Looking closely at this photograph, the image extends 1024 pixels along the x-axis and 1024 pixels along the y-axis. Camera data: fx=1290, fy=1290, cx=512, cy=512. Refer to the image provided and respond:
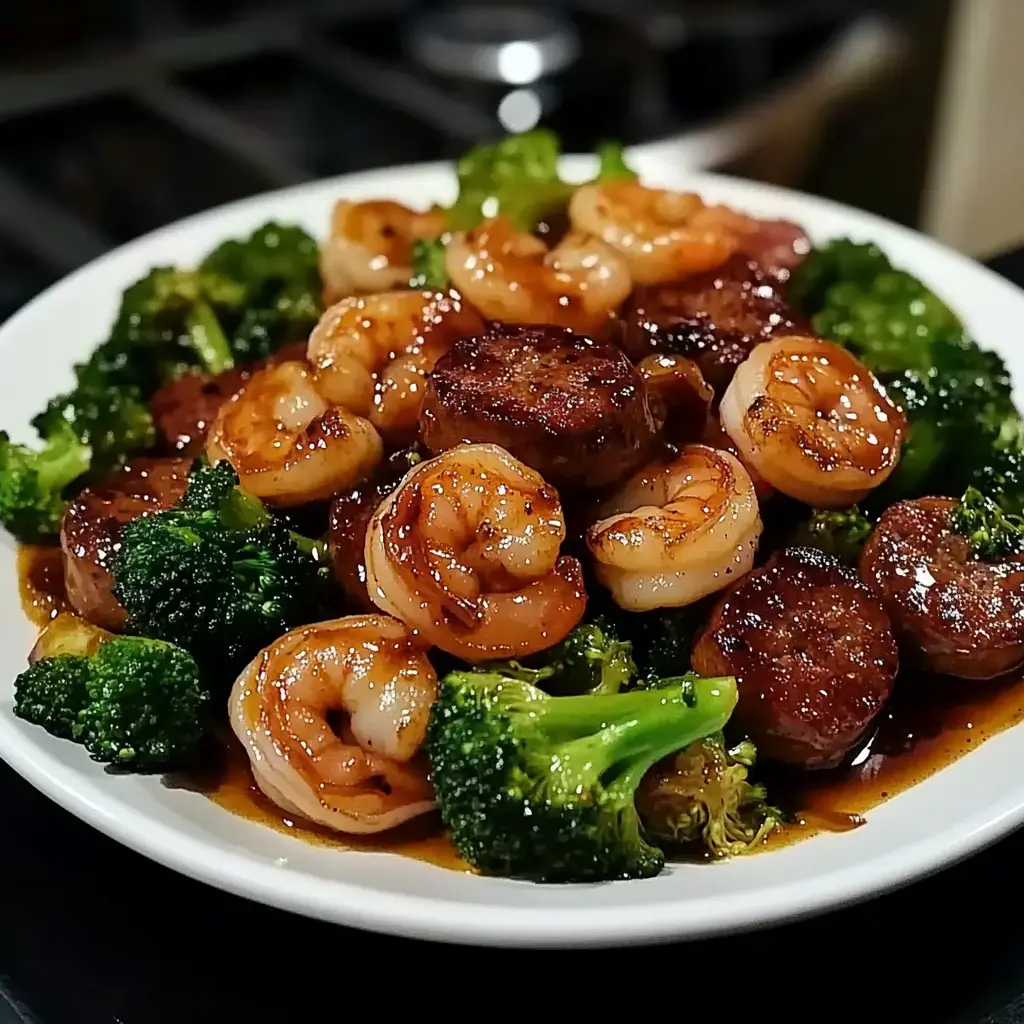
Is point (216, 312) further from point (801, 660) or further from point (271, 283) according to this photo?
point (801, 660)

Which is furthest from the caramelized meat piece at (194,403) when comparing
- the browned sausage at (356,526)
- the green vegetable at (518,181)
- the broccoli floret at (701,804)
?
the broccoli floret at (701,804)

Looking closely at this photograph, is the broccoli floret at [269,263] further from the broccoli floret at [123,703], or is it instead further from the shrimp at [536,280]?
the broccoli floret at [123,703]

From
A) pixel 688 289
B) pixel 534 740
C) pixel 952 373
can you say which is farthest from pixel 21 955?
pixel 952 373

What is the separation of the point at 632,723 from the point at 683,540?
25 centimetres

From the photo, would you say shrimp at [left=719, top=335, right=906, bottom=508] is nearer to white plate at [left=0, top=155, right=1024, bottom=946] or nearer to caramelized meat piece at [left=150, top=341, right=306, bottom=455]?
→ white plate at [left=0, top=155, right=1024, bottom=946]

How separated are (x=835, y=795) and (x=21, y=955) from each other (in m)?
1.06

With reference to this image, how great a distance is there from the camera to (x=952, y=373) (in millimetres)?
2205

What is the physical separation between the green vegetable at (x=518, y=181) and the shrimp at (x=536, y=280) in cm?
42

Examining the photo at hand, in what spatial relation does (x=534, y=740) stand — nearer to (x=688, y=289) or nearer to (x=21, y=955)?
(x=21, y=955)

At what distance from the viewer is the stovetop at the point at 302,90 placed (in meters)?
4.55

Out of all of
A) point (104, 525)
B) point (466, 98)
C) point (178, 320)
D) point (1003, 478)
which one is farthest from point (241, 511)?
point (466, 98)

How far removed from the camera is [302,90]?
203 inches

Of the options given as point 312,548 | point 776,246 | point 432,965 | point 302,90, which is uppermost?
point 776,246

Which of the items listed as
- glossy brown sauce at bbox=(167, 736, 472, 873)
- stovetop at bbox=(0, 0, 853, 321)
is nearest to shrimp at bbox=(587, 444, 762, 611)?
glossy brown sauce at bbox=(167, 736, 472, 873)
